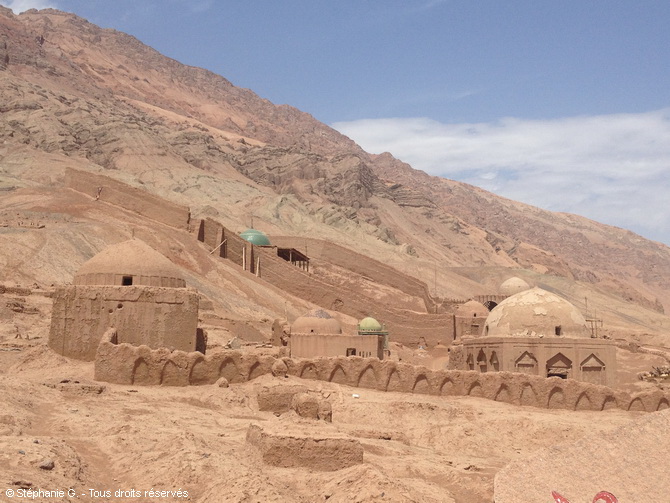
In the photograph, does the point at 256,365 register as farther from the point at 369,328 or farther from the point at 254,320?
the point at 369,328

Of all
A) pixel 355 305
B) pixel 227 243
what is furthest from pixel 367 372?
pixel 227 243

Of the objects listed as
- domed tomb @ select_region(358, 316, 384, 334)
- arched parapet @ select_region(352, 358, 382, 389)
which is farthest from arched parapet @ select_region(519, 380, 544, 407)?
domed tomb @ select_region(358, 316, 384, 334)

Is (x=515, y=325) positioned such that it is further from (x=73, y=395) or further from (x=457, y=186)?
(x=457, y=186)

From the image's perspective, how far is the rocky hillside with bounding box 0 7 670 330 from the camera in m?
57.9

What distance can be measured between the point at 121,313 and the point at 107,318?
30 cm

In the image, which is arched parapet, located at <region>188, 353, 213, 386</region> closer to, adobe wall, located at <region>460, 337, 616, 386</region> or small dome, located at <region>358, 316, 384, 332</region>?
adobe wall, located at <region>460, 337, 616, 386</region>

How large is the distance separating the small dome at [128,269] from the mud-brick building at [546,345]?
8.52 meters

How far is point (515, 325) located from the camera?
60.2 feet

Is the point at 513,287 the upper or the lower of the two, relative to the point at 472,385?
upper

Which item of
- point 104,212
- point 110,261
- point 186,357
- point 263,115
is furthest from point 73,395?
point 263,115

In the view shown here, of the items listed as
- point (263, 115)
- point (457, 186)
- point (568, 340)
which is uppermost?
point (263, 115)

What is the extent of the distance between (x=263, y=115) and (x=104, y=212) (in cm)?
11132

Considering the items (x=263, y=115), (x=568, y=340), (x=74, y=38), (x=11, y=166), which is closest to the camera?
(x=568, y=340)

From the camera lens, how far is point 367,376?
1516 cm
